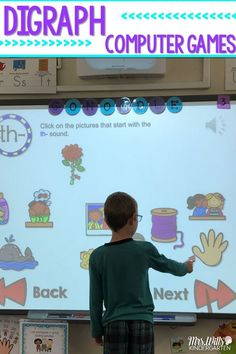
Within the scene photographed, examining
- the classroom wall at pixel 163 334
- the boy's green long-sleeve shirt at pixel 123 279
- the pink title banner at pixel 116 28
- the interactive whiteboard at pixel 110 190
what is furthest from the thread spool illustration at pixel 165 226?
the pink title banner at pixel 116 28

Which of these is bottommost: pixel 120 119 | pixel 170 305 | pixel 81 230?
pixel 170 305

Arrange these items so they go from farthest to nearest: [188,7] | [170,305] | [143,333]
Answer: [170,305]
[143,333]
[188,7]

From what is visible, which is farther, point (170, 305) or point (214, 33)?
point (170, 305)

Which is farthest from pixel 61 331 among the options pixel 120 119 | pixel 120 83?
pixel 120 83

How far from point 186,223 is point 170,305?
41 cm

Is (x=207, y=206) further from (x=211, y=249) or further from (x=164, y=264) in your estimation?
(x=164, y=264)

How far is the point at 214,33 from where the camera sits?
5.24 feet

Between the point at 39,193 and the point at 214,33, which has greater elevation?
the point at 214,33

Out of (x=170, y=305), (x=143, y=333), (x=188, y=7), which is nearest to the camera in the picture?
(x=188, y=7)

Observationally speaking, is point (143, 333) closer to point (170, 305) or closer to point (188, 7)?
point (170, 305)

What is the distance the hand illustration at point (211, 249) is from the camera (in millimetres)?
2383

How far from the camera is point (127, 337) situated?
5.78 ft

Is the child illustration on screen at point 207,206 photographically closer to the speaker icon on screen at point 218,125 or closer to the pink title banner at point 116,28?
the speaker icon on screen at point 218,125

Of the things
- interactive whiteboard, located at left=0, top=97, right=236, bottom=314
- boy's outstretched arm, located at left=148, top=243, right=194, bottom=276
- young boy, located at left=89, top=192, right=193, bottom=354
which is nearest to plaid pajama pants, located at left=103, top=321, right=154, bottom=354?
young boy, located at left=89, top=192, right=193, bottom=354
